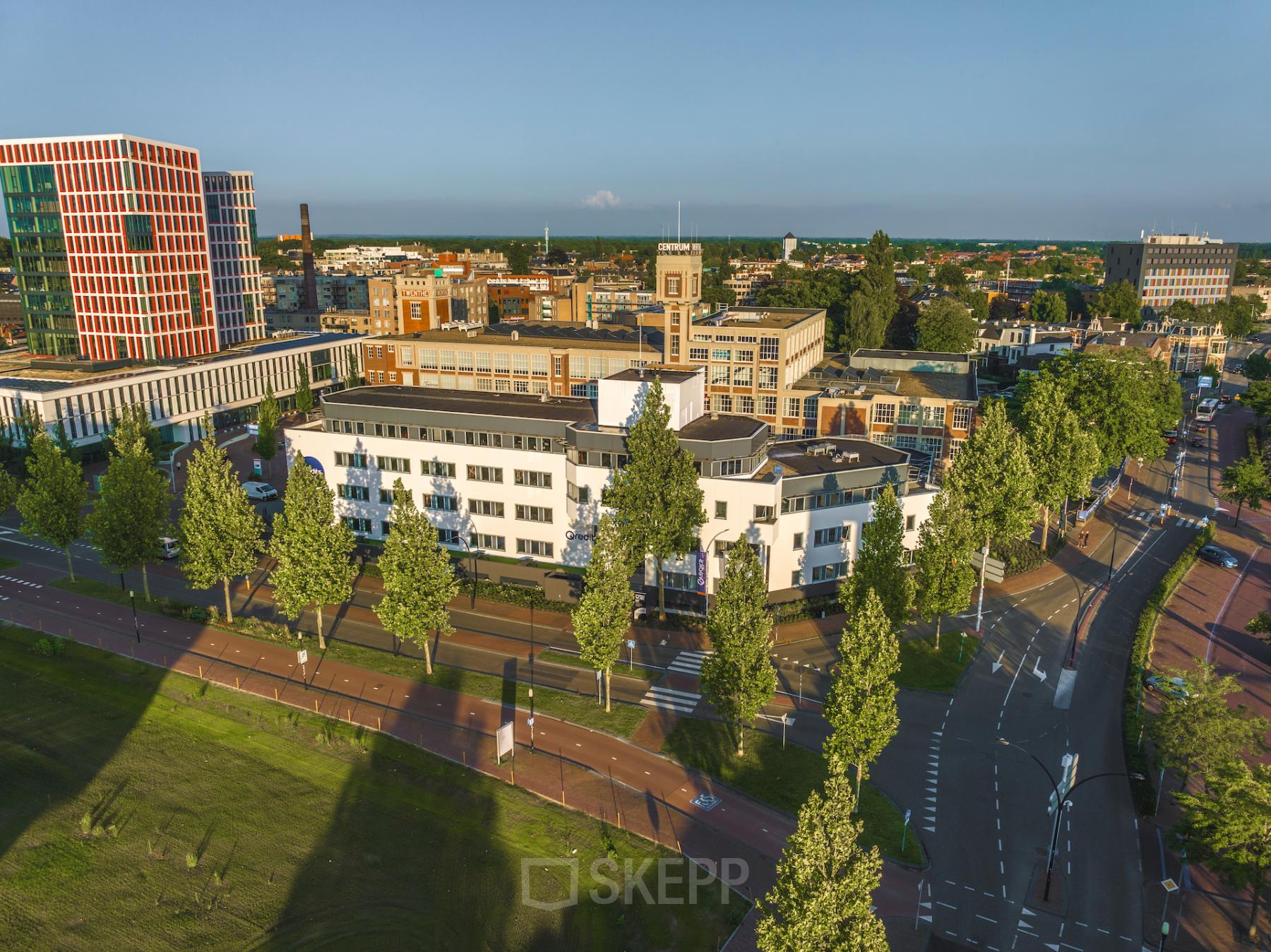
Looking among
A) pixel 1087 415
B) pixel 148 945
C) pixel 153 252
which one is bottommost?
pixel 148 945

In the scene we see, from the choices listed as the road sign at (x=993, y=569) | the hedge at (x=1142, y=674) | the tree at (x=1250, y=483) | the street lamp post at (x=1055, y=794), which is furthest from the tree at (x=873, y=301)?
the street lamp post at (x=1055, y=794)

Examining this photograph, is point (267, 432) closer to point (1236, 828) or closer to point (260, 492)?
point (260, 492)

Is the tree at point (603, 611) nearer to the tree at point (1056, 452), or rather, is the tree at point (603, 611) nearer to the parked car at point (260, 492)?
the tree at point (1056, 452)

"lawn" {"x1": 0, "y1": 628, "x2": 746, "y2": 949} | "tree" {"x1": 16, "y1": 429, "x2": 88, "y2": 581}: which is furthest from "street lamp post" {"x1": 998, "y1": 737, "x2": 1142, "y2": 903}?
"tree" {"x1": 16, "y1": 429, "x2": 88, "y2": 581}

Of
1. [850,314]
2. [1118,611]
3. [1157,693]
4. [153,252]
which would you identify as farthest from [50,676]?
[850,314]

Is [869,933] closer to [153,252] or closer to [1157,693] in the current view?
[1157,693]
